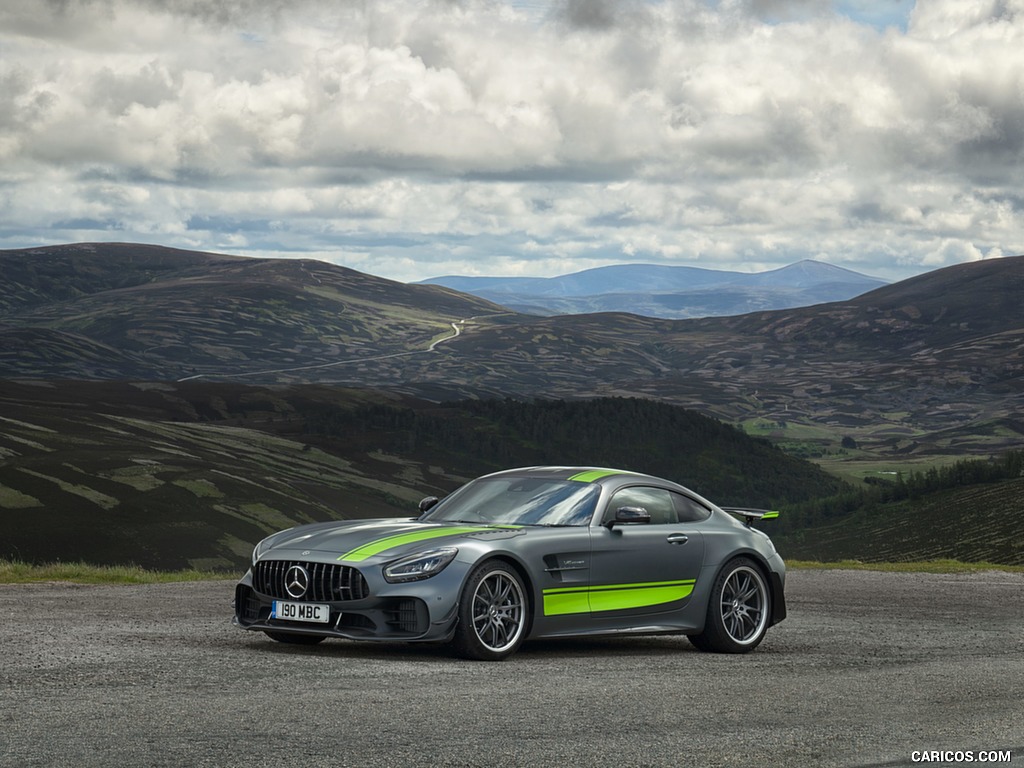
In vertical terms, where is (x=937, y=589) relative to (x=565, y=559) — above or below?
below

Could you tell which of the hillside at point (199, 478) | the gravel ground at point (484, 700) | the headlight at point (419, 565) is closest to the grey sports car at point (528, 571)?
the headlight at point (419, 565)

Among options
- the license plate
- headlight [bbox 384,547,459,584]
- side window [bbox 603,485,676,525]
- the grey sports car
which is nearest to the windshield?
the grey sports car

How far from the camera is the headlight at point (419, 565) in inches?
451

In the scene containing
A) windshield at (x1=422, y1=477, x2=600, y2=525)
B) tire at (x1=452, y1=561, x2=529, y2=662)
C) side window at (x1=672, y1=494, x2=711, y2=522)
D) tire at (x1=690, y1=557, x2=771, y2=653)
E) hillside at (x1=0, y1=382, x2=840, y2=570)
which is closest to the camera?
tire at (x1=452, y1=561, x2=529, y2=662)

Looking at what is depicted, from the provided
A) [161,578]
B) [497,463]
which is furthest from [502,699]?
[497,463]

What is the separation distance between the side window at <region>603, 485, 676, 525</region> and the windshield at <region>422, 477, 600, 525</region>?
0.24m

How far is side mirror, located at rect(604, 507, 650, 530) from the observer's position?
41.9 feet

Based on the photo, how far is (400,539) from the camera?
39.2 ft

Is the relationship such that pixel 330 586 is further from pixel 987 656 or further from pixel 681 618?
pixel 987 656

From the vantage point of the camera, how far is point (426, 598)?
1130 cm

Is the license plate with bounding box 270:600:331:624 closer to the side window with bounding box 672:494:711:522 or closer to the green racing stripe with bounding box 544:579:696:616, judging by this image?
the green racing stripe with bounding box 544:579:696:616

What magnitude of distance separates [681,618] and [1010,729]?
15.3ft

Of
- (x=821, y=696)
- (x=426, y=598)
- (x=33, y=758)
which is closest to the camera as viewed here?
(x=33, y=758)

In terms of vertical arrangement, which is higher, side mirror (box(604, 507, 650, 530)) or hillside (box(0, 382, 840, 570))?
side mirror (box(604, 507, 650, 530))
